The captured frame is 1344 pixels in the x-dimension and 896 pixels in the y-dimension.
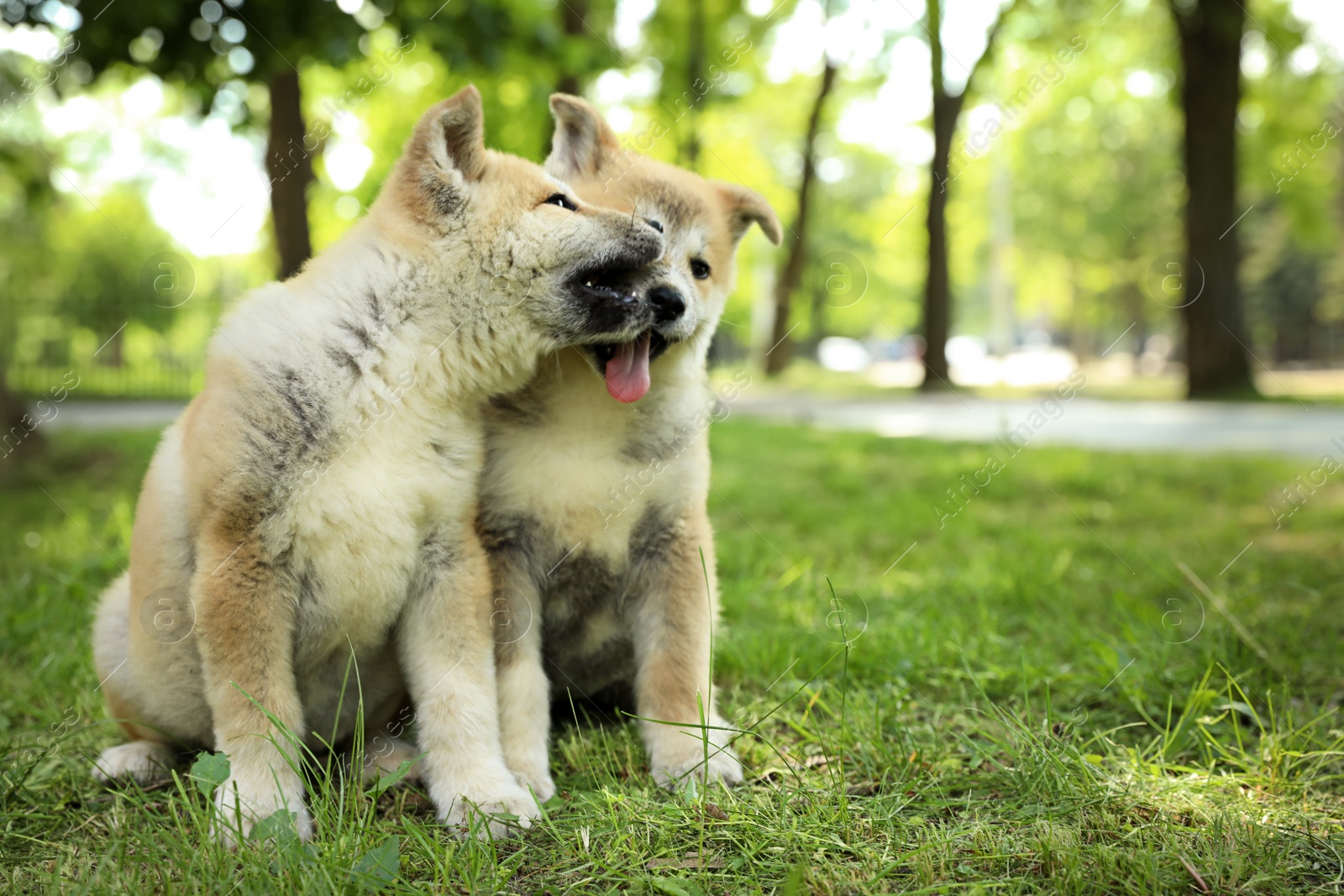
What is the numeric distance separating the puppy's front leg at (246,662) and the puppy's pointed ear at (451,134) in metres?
1.13

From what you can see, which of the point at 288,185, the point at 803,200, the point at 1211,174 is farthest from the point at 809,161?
the point at 288,185

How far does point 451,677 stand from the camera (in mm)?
2422

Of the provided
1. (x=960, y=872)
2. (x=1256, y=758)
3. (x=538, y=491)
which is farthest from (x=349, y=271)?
(x=1256, y=758)

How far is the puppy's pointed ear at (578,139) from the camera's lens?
10.5 feet

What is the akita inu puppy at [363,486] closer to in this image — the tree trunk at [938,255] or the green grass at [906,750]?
the green grass at [906,750]

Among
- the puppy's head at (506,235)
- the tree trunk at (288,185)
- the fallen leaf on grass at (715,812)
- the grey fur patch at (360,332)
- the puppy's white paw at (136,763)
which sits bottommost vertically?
the puppy's white paw at (136,763)

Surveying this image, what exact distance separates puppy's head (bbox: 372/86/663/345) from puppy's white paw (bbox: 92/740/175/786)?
1.56 metres

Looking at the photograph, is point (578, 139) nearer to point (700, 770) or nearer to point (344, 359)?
point (344, 359)

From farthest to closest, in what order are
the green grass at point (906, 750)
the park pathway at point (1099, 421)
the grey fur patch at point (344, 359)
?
the park pathway at point (1099, 421) → the grey fur patch at point (344, 359) → the green grass at point (906, 750)

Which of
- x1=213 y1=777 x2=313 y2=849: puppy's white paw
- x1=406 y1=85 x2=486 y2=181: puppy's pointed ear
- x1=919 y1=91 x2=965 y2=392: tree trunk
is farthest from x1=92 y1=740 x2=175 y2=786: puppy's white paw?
x1=919 y1=91 x2=965 y2=392: tree trunk

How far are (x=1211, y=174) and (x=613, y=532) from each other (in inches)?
557

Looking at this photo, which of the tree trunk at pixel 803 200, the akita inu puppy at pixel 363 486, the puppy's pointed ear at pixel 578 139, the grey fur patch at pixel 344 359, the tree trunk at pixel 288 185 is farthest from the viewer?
the tree trunk at pixel 803 200

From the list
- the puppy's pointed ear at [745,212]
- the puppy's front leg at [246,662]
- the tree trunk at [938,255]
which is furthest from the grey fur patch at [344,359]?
the tree trunk at [938,255]

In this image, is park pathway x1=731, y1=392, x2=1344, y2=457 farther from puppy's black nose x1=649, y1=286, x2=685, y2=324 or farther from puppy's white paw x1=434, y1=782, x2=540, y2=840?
puppy's white paw x1=434, y1=782, x2=540, y2=840
